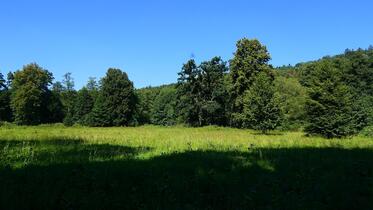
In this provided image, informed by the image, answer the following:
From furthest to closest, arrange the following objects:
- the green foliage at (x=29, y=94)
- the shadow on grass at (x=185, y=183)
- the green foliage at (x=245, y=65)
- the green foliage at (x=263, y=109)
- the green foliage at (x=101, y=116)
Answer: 1. the green foliage at (x=101, y=116)
2. the green foliage at (x=29, y=94)
3. the green foliage at (x=245, y=65)
4. the green foliage at (x=263, y=109)
5. the shadow on grass at (x=185, y=183)

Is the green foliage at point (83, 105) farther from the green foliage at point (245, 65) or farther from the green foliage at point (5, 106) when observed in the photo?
the green foliage at point (245, 65)

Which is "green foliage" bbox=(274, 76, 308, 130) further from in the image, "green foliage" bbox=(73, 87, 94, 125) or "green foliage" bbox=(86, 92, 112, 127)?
"green foliage" bbox=(73, 87, 94, 125)

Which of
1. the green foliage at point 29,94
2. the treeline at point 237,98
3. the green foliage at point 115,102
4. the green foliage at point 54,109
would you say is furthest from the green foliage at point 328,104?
the green foliage at point 54,109

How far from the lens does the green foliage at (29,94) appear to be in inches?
3479

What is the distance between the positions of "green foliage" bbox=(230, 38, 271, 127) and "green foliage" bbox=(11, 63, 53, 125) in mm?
44431

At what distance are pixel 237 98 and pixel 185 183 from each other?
58.6 m

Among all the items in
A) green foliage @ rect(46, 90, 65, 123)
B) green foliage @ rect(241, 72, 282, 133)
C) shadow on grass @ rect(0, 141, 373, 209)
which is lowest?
shadow on grass @ rect(0, 141, 373, 209)

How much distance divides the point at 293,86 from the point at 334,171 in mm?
106361

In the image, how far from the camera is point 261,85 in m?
52.2

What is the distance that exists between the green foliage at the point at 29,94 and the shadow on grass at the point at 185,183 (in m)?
80.9

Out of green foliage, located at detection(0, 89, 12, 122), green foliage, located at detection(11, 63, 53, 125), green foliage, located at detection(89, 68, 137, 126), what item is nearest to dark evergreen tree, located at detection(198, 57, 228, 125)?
green foliage, located at detection(89, 68, 137, 126)

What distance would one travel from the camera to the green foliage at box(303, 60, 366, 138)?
44.8 metres

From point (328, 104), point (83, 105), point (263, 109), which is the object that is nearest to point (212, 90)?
point (263, 109)

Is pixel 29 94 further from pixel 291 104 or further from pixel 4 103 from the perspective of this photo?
pixel 291 104
